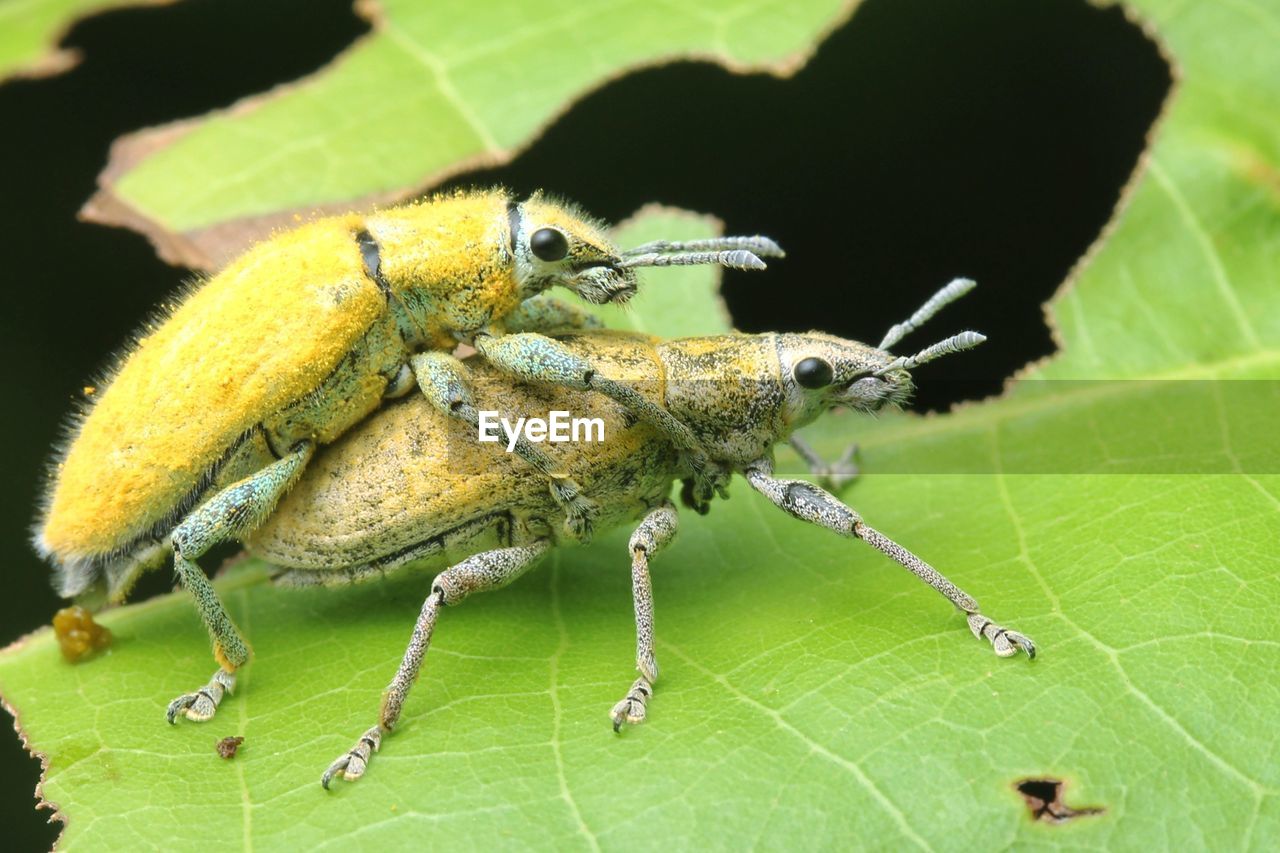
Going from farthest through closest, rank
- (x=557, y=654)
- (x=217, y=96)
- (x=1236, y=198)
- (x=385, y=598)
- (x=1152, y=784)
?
(x=217, y=96), (x=1236, y=198), (x=385, y=598), (x=557, y=654), (x=1152, y=784)

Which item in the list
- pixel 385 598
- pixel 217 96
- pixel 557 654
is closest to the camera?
pixel 557 654

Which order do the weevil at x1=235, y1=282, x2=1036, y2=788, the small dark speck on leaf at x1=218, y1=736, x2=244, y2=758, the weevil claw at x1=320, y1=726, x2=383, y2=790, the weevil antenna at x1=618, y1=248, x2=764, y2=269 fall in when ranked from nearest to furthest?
the weevil claw at x1=320, y1=726, x2=383, y2=790 → the small dark speck on leaf at x1=218, y1=736, x2=244, y2=758 → the weevil antenna at x1=618, y1=248, x2=764, y2=269 → the weevil at x1=235, y1=282, x2=1036, y2=788

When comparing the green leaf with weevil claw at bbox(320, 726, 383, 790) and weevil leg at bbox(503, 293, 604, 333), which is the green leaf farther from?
weevil claw at bbox(320, 726, 383, 790)

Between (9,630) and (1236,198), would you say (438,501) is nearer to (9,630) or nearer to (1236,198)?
(9,630)

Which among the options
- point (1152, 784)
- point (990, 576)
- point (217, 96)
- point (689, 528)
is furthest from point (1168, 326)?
point (217, 96)

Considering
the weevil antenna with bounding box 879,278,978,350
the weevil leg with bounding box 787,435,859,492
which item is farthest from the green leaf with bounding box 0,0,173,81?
the weevil antenna with bounding box 879,278,978,350

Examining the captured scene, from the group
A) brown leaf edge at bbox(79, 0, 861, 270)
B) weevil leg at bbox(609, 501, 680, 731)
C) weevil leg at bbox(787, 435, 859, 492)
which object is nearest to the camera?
weevil leg at bbox(609, 501, 680, 731)

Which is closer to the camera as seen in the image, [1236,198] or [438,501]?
[438,501]

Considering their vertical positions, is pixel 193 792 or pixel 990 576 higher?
pixel 990 576
